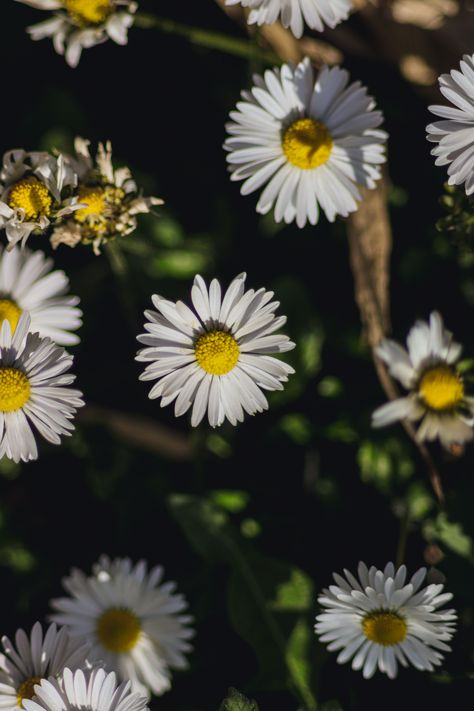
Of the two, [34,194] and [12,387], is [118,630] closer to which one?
[12,387]

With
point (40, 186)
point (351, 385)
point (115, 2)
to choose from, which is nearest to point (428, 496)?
point (351, 385)

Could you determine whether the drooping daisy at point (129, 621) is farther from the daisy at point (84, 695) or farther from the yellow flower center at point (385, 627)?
the yellow flower center at point (385, 627)

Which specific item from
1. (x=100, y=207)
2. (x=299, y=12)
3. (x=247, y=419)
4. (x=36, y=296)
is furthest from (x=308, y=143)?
(x=247, y=419)

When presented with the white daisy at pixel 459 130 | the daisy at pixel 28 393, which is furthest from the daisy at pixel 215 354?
the white daisy at pixel 459 130

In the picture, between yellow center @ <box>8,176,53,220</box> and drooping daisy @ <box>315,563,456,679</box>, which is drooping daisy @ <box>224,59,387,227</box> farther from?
drooping daisy @ <box>315,563,456,679</box>

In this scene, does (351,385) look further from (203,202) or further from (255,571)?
(203,202)

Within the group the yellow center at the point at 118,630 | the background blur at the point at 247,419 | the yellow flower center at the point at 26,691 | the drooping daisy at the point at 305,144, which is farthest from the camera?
the background blur at the point at 247,419
